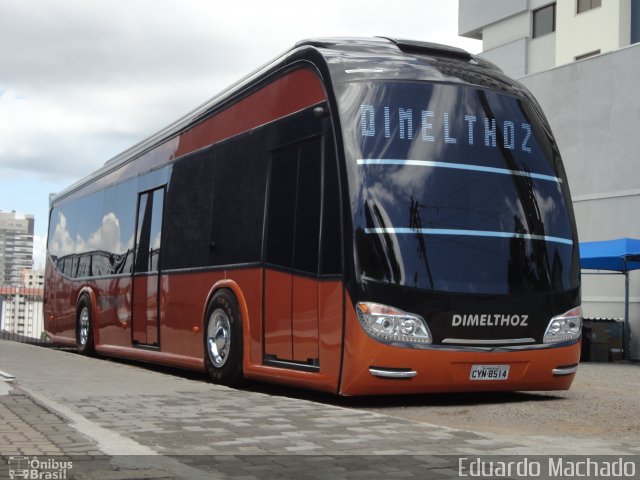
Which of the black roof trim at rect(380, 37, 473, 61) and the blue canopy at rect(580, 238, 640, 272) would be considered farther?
the blue canopy at rect(580, 238, 640, 272)

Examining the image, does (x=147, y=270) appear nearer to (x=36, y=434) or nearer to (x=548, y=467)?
(x=36, y=434)

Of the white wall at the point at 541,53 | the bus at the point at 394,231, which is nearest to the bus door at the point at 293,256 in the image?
the bus at the point at 394,231

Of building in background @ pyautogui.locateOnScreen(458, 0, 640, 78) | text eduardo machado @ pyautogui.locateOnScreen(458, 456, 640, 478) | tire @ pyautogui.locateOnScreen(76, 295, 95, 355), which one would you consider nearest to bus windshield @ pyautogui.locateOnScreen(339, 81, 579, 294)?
text eduardo machado @ pyautogui.locateOnScreen(458, 456, 640, 478)

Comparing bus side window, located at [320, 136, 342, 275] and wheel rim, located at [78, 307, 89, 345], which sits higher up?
bus side window, located at [320, 136, 342, 275]

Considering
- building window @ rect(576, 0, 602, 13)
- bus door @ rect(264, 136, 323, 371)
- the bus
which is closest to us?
the bus

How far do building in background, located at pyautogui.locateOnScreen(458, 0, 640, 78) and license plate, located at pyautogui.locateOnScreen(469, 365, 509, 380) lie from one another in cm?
2636

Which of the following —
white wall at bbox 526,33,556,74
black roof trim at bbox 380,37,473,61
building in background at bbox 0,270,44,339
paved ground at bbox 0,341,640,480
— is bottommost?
building in background at bbox 0,270,44,339

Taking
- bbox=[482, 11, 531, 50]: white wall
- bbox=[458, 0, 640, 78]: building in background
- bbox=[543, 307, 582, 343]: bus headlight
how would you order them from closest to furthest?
bbox=[543, 307, 582, 343]: bus headlight → bbox=[458, 0, 640, 78]: building in background → bbox=[482, 11, 531, 50]: white wall

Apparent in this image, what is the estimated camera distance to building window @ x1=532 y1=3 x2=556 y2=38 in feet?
128

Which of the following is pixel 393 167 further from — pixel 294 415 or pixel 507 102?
pixel 294 415

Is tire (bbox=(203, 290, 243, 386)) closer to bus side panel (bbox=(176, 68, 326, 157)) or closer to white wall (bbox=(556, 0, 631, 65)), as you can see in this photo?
bus side panel (bbox=(176, 68, 326, 157))

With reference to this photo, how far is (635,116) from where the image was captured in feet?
74.7

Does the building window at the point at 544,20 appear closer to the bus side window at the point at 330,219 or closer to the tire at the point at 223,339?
the tire at the point at 223,339

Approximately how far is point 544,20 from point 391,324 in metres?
32.9
